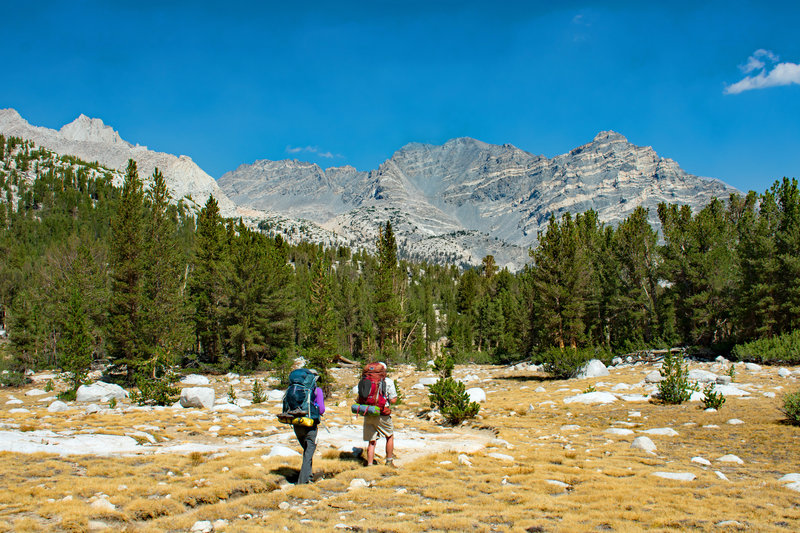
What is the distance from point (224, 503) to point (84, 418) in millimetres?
10642

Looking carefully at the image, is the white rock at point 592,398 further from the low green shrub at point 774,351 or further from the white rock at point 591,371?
the low green shrub at point 774,351

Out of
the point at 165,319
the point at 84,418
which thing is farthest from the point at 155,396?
the point at 165,319

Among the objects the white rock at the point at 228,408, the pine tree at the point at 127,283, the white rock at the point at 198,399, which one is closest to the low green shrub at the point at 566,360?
the white rock at the point at 228,408

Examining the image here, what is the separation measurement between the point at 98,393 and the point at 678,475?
2450cm

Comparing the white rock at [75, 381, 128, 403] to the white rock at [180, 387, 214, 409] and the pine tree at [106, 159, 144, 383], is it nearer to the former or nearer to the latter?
the white rock at [180, 387, 214, 409]

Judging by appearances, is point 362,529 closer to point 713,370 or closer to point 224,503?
point 224,503

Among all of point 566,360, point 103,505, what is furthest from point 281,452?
point 566,360

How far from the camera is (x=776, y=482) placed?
7.07 metres

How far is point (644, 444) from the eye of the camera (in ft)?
33.6

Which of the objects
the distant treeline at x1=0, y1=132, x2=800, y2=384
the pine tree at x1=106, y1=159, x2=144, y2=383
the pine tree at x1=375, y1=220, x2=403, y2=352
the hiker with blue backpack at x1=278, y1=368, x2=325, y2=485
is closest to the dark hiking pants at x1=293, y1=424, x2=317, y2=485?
the hiker with blue backpack at x1=278, y1=368, x2=325, y2=485

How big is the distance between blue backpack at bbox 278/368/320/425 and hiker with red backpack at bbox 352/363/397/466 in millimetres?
977

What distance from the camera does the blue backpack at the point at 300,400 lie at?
25.3 ft

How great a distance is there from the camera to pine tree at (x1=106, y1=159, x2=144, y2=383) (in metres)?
28.1

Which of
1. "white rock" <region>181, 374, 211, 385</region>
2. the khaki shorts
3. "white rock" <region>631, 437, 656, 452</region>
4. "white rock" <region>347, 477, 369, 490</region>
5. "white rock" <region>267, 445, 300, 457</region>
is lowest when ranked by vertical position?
"white rock" <region>181, 374, 211, 385</region>
